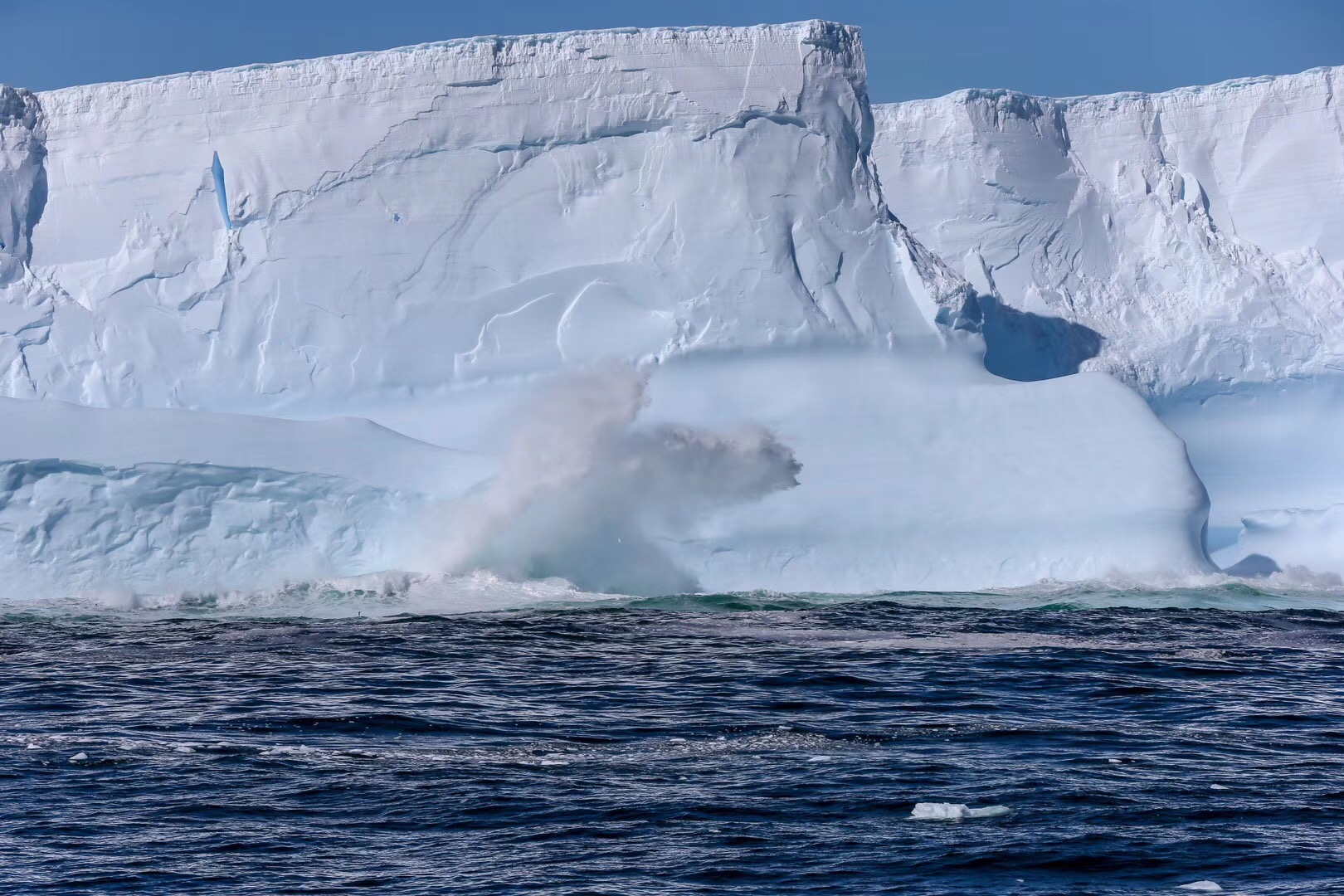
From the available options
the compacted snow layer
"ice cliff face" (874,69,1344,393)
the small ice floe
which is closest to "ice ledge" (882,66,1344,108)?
"ice cliff face" (874,69,1344,393)

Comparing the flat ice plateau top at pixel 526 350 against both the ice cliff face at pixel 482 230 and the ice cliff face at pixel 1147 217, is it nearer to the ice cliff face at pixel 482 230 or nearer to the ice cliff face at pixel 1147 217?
the ice cliff face at pixel 482 230

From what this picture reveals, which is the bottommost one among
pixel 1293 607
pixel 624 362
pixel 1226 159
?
pixel 1293 607

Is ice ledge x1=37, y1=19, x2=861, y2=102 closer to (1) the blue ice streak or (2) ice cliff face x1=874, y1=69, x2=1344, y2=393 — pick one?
(1) the blue ice streak

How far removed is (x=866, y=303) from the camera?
19203 mm

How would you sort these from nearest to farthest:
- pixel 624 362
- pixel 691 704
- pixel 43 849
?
1. pixel 43 849
2. pixel 691 704
3. pixel 624 362

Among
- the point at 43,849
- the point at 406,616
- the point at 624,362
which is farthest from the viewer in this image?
the point at 624,362

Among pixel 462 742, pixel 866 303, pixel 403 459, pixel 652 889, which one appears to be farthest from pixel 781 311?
pixel 652 889

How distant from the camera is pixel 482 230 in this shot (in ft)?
63.5

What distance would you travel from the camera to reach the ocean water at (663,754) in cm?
711

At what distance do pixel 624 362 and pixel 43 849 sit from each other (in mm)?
11667

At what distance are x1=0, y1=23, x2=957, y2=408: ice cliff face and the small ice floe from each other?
11.0 meters

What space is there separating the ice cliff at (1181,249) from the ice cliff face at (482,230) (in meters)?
3.99

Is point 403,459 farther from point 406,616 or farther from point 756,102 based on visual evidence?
point 756,102

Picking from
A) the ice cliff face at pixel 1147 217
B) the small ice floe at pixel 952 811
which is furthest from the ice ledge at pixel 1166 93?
the small ice floe at pixel 952 811
